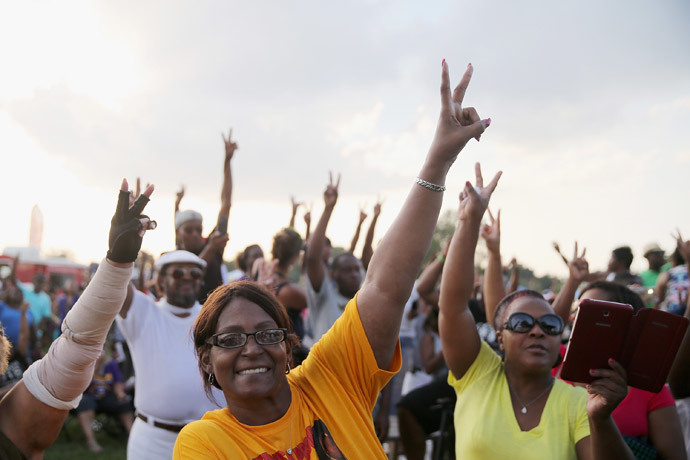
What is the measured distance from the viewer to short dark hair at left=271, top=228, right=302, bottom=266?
17.9ft

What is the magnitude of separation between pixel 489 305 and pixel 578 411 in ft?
4.14

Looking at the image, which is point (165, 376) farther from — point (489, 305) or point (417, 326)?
point (417, 326)

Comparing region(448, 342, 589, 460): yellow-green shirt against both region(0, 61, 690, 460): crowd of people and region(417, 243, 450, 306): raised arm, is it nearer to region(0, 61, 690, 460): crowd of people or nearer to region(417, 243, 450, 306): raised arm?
region(0, 61, 690, 460): crowd of people

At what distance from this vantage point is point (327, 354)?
2.05 meters

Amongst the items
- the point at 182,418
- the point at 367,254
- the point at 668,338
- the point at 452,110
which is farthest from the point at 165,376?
the point at 367,254

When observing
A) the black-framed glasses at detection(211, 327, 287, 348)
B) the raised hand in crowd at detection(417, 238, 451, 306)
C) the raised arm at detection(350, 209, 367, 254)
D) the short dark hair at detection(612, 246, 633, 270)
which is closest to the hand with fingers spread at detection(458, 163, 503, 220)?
the black-framed glasses at detection(211, 327, 287, 348)

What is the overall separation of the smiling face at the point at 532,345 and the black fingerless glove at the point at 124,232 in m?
1.92

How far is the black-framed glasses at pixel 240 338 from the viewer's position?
1.96 metres

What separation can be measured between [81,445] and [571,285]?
261 inches

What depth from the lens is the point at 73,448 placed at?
7605 mm

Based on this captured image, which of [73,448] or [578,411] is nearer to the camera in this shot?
[578,411]

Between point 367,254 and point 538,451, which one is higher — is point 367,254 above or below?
above

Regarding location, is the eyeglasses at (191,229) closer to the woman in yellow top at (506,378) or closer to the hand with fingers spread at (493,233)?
the hand with fingers spread at (493,233)

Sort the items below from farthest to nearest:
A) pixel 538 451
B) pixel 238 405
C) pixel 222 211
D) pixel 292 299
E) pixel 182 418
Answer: pixel 222 211
pixel 292 299
pixel 182 418
pixel 538 451
pixel 238 405
